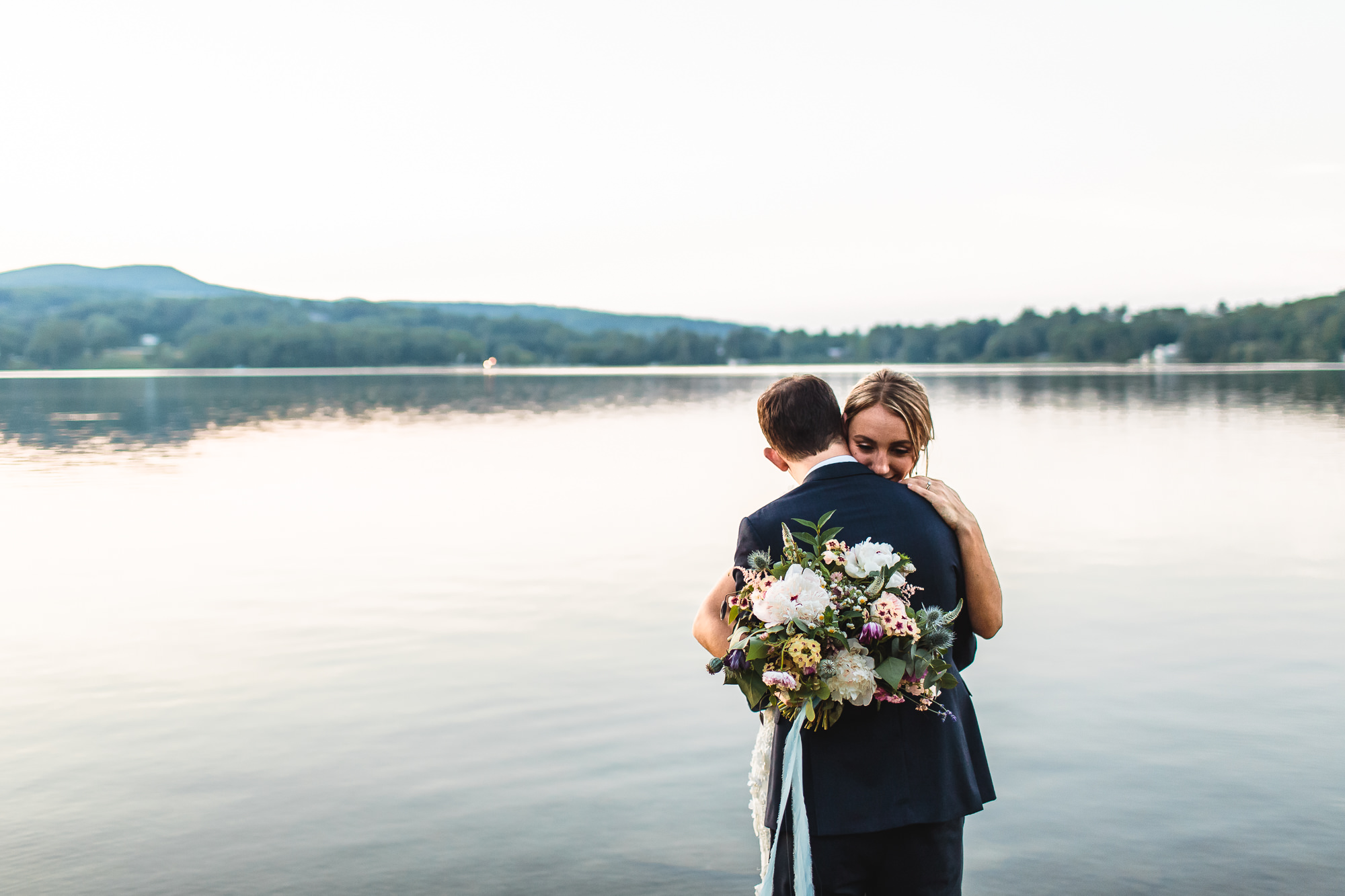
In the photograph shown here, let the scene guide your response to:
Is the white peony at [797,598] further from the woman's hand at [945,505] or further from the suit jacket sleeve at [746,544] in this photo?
the woman's hand at [945,505]

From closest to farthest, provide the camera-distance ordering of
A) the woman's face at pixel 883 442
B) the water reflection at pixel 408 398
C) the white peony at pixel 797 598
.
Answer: the white peony at pixel 797 598
the woman's face at pixel 883 442
the water reflection at pixel 408 398

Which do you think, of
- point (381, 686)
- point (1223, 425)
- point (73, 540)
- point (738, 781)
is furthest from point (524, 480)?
point (1223, 425)

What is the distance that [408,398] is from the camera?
6706 cm

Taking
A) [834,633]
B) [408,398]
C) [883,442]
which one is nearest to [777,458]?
[883,442]

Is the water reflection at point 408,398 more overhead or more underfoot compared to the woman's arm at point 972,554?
more underfoot

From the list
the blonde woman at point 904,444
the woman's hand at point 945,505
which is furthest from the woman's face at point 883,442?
the woman's hand at point 945,505

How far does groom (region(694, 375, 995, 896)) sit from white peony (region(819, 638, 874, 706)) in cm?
19

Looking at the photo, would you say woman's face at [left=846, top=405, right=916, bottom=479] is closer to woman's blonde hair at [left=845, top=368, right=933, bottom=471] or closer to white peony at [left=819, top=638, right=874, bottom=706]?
woman's blonde hair at [left=845, top=368, right=933, bottom=471]

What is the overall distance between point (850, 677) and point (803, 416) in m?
0.70

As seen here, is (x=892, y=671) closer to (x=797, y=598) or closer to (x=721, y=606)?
(x=797, y=598)

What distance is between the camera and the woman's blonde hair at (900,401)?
341cm

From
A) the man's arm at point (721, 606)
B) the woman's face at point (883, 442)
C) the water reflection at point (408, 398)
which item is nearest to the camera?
the man's arm at point (721, 606)

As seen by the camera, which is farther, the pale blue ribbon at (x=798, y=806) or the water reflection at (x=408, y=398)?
the water reflection at (x=408, y=398)

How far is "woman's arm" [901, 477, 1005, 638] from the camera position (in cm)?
321
